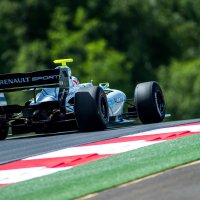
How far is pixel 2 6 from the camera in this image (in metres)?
71.0

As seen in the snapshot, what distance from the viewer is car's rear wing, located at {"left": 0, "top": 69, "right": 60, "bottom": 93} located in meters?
19.0

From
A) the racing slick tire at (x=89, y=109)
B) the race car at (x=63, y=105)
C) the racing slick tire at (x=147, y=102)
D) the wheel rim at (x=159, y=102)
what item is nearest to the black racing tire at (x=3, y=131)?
the race car at (x=63, y=105)

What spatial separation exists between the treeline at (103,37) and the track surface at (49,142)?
4399 cm

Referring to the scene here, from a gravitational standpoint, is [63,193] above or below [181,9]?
below

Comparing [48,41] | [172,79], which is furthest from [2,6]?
[172,79]

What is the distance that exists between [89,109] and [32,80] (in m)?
1.09

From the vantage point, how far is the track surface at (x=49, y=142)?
16022 millimetres

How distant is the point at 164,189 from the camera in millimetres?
11164

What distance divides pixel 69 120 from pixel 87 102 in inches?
26.8

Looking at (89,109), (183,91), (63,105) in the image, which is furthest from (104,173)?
(183,91)

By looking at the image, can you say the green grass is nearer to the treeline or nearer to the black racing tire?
the black racing tire

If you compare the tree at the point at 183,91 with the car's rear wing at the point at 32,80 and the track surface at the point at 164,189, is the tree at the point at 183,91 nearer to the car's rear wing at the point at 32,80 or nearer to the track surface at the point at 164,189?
the car's rear wing at the point at 32,80

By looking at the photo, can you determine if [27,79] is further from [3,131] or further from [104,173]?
[104,173]

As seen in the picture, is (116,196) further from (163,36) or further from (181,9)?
(181,9)
